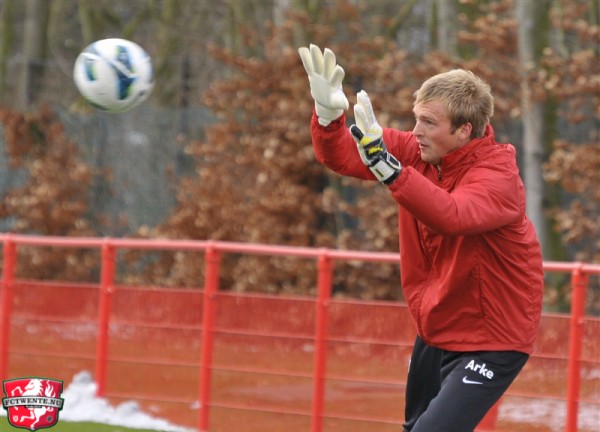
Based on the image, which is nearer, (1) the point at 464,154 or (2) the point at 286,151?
(1) the point at 464,154

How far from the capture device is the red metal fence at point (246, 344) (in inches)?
273

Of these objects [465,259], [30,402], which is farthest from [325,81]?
[30,402]

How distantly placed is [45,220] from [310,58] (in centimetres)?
1036

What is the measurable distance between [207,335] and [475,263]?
3.56 meters

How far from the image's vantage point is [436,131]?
185 inches

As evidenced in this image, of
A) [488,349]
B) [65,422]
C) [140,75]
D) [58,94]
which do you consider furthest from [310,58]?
[58,94]

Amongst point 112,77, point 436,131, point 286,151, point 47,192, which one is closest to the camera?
point 436,131

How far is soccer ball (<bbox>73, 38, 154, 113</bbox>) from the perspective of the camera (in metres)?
6.71

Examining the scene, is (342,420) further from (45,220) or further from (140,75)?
(45,220)

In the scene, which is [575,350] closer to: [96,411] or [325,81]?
[325,81]

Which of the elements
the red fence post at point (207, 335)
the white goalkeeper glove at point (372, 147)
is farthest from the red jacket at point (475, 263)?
the red fence post at point (207, 335)

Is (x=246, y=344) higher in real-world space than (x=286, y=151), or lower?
lower

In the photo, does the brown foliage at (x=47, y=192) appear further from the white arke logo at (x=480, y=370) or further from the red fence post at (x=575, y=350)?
the white arke logo at (x=480, y=370)

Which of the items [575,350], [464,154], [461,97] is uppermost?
[461,97]
